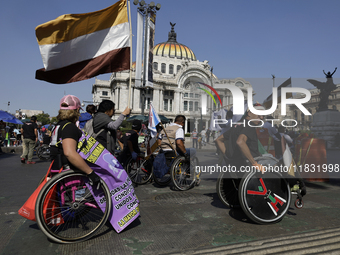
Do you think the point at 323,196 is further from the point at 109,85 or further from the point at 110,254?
the point at 109,85

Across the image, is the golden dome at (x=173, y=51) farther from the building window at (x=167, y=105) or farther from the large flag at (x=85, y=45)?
the large flag at (x=85, y=45)

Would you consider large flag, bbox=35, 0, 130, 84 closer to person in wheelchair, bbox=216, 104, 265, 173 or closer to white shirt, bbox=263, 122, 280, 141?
person in wheelchair, bbox=216, 104, 265, 173

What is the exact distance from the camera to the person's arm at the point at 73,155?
2.56m

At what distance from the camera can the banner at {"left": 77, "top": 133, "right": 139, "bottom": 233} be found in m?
2.77

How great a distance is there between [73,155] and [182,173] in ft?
10.0

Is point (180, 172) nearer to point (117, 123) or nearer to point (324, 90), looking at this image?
point (117, 123)

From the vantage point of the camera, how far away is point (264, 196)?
318cm

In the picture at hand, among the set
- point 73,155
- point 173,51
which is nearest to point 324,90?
point 73,155

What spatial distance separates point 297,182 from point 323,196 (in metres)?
1.77

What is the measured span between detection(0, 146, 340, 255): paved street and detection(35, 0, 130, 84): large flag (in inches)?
93.6

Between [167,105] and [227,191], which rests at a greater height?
[167,105]

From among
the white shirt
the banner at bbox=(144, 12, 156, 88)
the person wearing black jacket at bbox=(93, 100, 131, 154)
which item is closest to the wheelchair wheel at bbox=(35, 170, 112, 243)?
the person wearing black jacket at bbox=(93, 100, 131, 154)

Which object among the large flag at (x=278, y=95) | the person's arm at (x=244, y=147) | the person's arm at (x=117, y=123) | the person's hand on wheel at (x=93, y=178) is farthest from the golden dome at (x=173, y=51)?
the person's hand on wheel at (x=93, y=178)

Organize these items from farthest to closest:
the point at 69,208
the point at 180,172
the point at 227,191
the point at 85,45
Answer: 1. the point at 180,172
2. the point at 85,45
3. the point at 227,191
4. the point at 69,208
